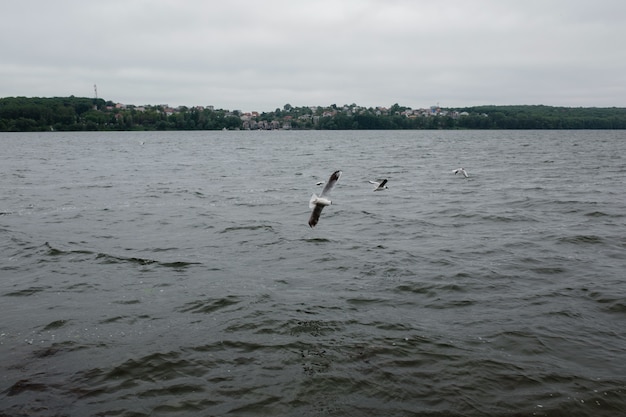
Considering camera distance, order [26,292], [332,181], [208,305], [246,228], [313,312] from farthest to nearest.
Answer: [246,228] → [332,181] → [26,292] → [208,305] → [313,312]

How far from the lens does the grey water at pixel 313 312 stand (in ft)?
26.4

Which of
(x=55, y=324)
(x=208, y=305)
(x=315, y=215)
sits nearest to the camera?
(x=55, y=324)

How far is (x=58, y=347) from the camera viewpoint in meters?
9.55

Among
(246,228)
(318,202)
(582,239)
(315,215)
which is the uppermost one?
(318,202)

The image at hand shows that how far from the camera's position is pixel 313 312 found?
1120 cm

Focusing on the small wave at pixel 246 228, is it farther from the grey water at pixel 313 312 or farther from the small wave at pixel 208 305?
the small wave at pixel 208 305

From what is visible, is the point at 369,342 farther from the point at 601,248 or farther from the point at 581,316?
the point at 601,248

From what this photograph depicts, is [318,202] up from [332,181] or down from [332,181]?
down

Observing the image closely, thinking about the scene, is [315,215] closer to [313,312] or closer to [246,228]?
[313,312]

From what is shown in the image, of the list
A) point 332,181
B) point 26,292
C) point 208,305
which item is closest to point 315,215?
point 332,181

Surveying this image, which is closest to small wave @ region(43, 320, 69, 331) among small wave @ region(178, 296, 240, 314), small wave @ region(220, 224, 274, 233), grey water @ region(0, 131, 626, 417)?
grey water @ region(0, 131, 626, 417)

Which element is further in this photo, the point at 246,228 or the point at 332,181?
the point at 246,228

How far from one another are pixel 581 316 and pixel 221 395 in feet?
24.6

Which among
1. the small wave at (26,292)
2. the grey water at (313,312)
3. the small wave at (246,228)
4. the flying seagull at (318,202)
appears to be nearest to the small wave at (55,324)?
the grey water at (313,312)
